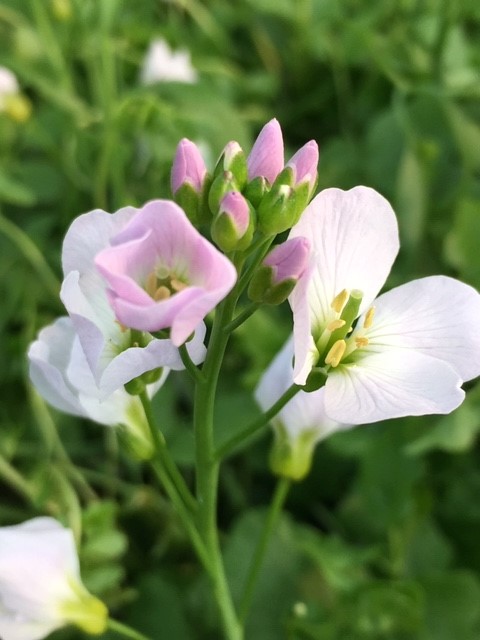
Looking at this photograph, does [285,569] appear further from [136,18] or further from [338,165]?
[136,18]

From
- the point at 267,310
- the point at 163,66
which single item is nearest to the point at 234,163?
the point at 267,310

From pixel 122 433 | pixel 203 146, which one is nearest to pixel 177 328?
pixel 122 433

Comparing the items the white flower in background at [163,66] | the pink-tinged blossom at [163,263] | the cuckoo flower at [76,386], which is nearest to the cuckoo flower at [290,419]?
the cuckoo flower at [76,386]

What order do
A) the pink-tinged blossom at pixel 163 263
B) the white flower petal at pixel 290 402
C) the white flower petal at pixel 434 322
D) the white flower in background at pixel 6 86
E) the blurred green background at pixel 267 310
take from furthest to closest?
the white flower in background at pixel 6 86, the blurred green background at pixel 267 310, the white flower petal at pixel 290 402, the white flower petal at pixel 434 322, the pink-tinged blossom at pixel 163 263

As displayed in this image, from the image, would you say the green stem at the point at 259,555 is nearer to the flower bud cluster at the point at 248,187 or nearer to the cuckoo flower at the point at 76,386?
the cuckoo flower at the point at 76,386

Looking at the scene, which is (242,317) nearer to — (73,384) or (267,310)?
(73,384)

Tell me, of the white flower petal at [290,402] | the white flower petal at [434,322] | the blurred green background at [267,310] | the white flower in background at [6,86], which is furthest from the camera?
the white flower in background at [6,86]
